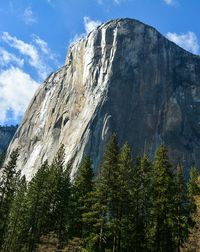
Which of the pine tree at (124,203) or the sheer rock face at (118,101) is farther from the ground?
the sheer rock face at (118,101)

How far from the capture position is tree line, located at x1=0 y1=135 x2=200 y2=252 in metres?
37.5

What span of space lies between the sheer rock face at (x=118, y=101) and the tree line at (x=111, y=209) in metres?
45.8

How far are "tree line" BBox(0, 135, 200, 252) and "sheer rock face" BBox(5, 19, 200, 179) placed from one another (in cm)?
4576

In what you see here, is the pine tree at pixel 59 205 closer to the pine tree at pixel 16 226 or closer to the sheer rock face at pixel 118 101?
the pine tree at pixel 16 226

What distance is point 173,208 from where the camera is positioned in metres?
38.8

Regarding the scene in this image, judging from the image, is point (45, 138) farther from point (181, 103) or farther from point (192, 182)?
point (192, 182)

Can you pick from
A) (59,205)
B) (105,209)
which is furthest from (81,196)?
(105,209)

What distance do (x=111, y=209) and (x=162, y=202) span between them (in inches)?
192

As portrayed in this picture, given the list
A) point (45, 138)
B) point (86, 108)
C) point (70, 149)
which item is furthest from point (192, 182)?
point (45, 138)

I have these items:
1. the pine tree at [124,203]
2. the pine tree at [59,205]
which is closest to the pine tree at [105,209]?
the pine tree at [124,203]

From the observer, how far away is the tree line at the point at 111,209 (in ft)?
123

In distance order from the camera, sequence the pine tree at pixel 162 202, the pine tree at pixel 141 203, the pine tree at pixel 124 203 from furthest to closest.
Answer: the pine tree at pixel 141 203 → the pine tree at pixel 162 202 → the pine tree at pixel 124 203

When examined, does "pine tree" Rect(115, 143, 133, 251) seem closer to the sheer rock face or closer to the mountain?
the sheer rock face

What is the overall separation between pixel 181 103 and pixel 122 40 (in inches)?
1000
